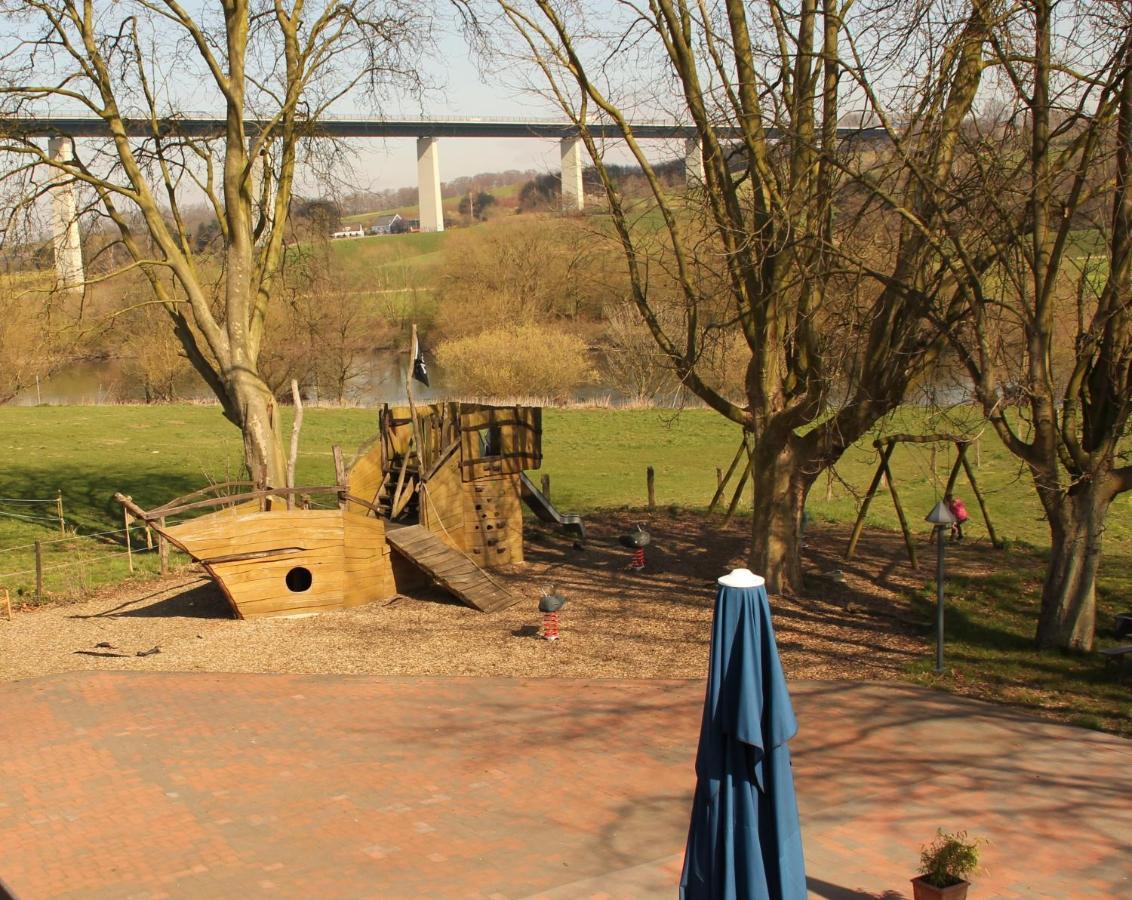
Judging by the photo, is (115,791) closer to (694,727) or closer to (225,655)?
(225,655)

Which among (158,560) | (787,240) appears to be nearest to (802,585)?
(787,240)

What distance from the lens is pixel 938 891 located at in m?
6.33

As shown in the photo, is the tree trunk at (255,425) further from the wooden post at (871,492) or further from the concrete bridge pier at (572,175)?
the wooden post at (871,492)

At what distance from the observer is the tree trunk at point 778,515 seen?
1491 cm

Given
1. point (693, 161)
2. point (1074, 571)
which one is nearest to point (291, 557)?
point (693, 161)

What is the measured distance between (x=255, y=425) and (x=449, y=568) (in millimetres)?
5228

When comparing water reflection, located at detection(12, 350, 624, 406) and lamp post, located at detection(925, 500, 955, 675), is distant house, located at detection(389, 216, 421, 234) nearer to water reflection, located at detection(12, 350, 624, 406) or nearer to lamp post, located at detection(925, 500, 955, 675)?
water reflection, located at detection(12, 350, 624, 406)

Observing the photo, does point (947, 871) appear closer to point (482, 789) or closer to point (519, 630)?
point (482, 789)

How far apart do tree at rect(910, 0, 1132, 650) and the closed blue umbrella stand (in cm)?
661

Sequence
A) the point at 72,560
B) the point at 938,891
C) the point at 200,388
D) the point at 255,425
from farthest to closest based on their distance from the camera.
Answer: the point at 200,388
the point at 72,560
the point at 255,425
the point at 938,891

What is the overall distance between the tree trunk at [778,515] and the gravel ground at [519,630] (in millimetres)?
393

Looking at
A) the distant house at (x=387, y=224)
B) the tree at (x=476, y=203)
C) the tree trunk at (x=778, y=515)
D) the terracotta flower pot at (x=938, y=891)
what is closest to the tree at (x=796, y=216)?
the tree trunk at (x=778, y=515)

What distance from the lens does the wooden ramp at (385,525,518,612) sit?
15250mm

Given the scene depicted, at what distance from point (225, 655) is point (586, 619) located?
14.7 ft
